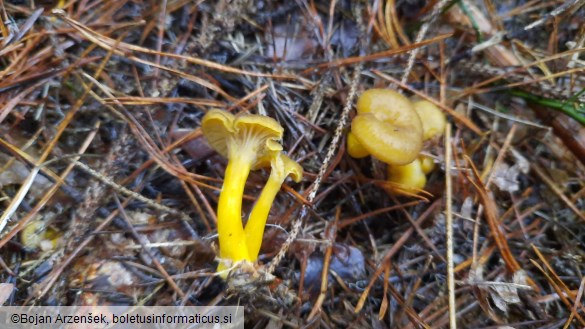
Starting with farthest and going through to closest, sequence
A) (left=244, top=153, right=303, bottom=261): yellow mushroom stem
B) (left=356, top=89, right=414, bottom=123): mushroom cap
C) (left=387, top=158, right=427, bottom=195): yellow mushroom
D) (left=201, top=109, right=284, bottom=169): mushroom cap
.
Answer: (left=387, top=158, right=427, bottom=195): yellow mushroom < (left=356, top=89, right=414, bottom=123): mushroom cap < (left=244, top=153, right=303, bottom=261): yellow mushroom stem < (left=201, top=109, right=284, bottom=169): mushroom cap

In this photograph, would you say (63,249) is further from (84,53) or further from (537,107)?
(537,107)

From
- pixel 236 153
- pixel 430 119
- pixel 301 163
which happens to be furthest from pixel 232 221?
pixel 430 119

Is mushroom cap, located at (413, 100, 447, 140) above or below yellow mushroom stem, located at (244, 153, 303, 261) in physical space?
above

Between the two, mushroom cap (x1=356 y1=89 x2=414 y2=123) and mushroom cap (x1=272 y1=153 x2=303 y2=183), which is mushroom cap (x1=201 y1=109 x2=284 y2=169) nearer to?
mushroom cap (x1=272 y1=153 x2=303 y2=183)

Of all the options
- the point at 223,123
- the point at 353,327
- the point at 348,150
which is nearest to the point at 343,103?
the point at 348,150

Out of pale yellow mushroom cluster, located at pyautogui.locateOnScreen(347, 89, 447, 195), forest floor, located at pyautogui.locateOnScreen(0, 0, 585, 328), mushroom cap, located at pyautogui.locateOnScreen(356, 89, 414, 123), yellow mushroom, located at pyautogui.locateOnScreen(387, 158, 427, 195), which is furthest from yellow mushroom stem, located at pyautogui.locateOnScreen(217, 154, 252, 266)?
yellow mushroom, located at pyautogui.locateOnScreen(387, 158, 427, 195)

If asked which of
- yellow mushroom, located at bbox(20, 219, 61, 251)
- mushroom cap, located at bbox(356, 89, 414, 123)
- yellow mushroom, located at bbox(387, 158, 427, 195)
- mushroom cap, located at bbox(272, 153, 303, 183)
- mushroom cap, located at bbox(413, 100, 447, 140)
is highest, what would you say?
mushroom cap, located at bbox(356, 89, 414, 123)

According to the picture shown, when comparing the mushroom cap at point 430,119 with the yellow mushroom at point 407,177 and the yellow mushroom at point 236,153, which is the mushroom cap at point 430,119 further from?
the yellow mushroom at point 236,153
